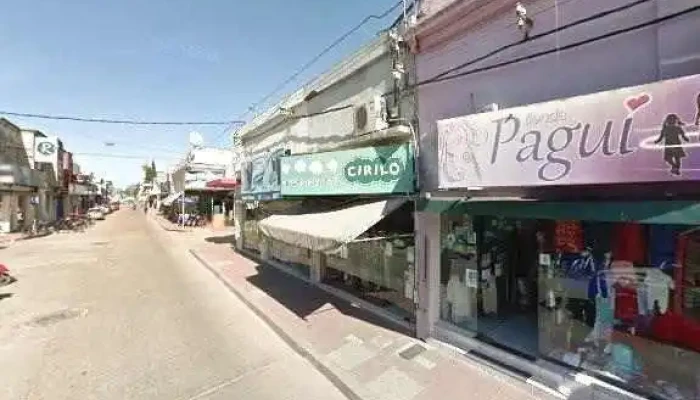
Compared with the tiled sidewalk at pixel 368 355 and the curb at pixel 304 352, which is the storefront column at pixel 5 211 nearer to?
the curb at pixel 304 352

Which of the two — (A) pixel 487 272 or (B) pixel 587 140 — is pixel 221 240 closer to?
(A) pixel 487 272

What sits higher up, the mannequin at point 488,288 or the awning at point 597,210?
the awning at point 597,210

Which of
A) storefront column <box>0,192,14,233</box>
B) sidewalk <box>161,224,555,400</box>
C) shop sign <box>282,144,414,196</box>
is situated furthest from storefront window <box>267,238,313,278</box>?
storefront column <box>0,192,14,233</box>

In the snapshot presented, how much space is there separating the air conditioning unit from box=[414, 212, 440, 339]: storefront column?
1.99m

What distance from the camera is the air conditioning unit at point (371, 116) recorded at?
27.8ft

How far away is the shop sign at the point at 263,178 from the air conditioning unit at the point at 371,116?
9.37 ft

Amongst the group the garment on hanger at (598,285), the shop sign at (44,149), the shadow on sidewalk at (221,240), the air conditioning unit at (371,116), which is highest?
the shop sign at (44,149)

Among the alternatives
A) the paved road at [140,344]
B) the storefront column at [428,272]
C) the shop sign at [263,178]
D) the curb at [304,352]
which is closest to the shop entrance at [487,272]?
the storefront column at [428,272]

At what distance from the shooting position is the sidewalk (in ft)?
18.9

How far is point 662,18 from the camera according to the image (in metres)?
4.38

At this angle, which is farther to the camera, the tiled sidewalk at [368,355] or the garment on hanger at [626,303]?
the tiled sidewalk at [368,355]

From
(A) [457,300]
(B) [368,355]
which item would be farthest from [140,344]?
(A) [457,300]

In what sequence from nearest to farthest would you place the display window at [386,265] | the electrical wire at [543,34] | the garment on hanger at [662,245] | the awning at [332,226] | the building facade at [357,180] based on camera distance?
the electrical wire at [543,34]
the garment on hanger at [662,245]
the awning at [332,226]
the building facade at [357,180]
the display window at [386,265]

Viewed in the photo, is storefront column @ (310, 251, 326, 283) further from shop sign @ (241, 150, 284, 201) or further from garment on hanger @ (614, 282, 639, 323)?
garment on hanger @ (614, 282, 639, 323)
